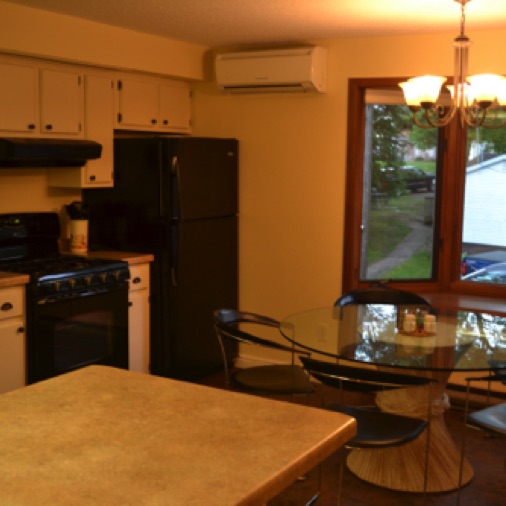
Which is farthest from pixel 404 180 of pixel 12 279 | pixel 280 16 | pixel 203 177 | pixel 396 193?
pixel 12 279

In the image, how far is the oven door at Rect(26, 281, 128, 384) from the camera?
4227 millimetres

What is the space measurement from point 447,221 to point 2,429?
3979 mm

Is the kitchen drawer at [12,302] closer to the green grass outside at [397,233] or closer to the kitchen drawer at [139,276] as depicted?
the kitchen drawer at [139,276]

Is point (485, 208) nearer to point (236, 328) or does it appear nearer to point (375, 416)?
point (236, 328)

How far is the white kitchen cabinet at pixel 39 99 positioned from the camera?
436cm

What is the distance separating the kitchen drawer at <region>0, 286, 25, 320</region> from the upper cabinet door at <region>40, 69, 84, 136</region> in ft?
3.42

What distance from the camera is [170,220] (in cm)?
A: 508

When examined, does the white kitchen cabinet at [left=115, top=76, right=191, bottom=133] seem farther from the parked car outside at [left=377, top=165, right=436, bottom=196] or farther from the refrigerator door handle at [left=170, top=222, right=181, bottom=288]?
the parked car outside at [left=377, top=165, right=436, bottom=196]

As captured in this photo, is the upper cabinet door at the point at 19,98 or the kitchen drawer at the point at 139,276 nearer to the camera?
the upper cabinet door at the point at 19,98

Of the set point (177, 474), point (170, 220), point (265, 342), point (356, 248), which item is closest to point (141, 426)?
point (177, 474)

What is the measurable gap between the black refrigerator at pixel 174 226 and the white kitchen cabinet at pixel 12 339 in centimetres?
117

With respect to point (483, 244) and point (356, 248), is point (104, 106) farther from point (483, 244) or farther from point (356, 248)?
point (483, 244)

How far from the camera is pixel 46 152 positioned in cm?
446

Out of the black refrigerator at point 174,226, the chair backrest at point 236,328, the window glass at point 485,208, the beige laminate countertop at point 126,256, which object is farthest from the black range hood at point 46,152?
the window glass at point 485,208
